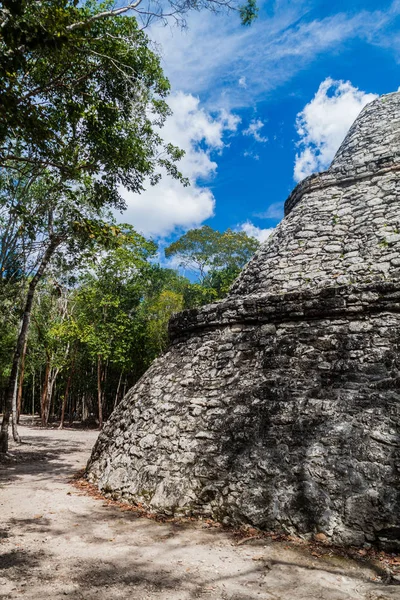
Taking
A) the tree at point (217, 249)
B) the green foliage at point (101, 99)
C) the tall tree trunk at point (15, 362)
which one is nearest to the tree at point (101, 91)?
the green foliage at point (101, 99)

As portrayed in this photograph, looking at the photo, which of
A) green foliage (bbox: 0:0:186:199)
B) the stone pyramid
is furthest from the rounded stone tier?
green foliage (bbox: 0:0:186:199)

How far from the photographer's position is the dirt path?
2.52 metres

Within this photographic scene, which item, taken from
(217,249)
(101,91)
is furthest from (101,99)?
(217,249)

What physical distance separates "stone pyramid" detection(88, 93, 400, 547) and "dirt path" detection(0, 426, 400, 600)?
0.39 metres

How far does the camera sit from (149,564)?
2.97 m

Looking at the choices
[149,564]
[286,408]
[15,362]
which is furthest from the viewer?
[15,362]

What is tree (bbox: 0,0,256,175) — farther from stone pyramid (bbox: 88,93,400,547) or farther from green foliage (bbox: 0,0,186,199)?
stone pyramid (bbox: 88,93,400,547)

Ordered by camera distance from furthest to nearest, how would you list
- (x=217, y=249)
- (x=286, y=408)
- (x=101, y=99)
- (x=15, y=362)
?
(x=217, y=249)
(x=15, y=362)
(x=101, y=99)
(x=286, y=408)

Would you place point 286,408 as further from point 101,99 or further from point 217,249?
point 217,249

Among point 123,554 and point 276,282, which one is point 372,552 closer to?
point 123,554

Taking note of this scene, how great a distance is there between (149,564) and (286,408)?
203 cm

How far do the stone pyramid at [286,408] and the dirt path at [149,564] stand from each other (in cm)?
39

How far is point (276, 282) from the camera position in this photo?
21.7 ft

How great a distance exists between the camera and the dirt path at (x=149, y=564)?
252 centimetres
